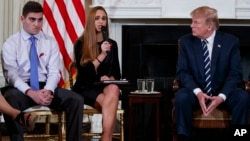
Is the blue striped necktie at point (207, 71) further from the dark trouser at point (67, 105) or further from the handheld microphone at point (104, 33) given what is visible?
the dark trouser at point (67, 105)

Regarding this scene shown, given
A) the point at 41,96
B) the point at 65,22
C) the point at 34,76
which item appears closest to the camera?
the point at 41,96

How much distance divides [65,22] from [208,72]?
167 cm

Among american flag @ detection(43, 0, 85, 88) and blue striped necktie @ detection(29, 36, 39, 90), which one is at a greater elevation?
american flag @ detection(43, 0, 85, 88)

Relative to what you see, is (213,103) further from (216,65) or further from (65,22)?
(65,22)

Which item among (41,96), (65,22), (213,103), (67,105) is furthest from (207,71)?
(65,22)

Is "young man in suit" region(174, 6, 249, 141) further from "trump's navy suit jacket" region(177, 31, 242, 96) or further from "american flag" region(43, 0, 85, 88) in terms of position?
"american flag" region(43, 0, 85, 88)

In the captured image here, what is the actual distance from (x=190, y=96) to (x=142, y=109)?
155 centimetres

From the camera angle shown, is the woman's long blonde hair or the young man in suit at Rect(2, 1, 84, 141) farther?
the woman's long blonde hair

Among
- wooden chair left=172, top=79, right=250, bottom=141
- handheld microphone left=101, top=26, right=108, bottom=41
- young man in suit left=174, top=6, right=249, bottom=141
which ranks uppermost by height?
handheld microphone left=101, top=26, right=108, bottom=41

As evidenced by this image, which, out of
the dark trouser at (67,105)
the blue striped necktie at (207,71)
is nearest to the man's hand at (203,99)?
the blue striped necktie at (207,71)

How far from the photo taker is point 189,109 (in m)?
3.97

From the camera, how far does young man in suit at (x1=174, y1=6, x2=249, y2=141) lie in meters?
3.98

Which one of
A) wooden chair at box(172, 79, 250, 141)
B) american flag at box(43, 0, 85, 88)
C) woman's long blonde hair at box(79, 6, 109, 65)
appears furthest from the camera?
american flag at box(43, 0, 85, 88)

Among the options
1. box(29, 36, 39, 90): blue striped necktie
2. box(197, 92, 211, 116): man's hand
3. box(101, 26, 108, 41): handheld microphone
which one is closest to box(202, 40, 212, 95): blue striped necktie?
box(197, 92, 211, 116): man's hand
